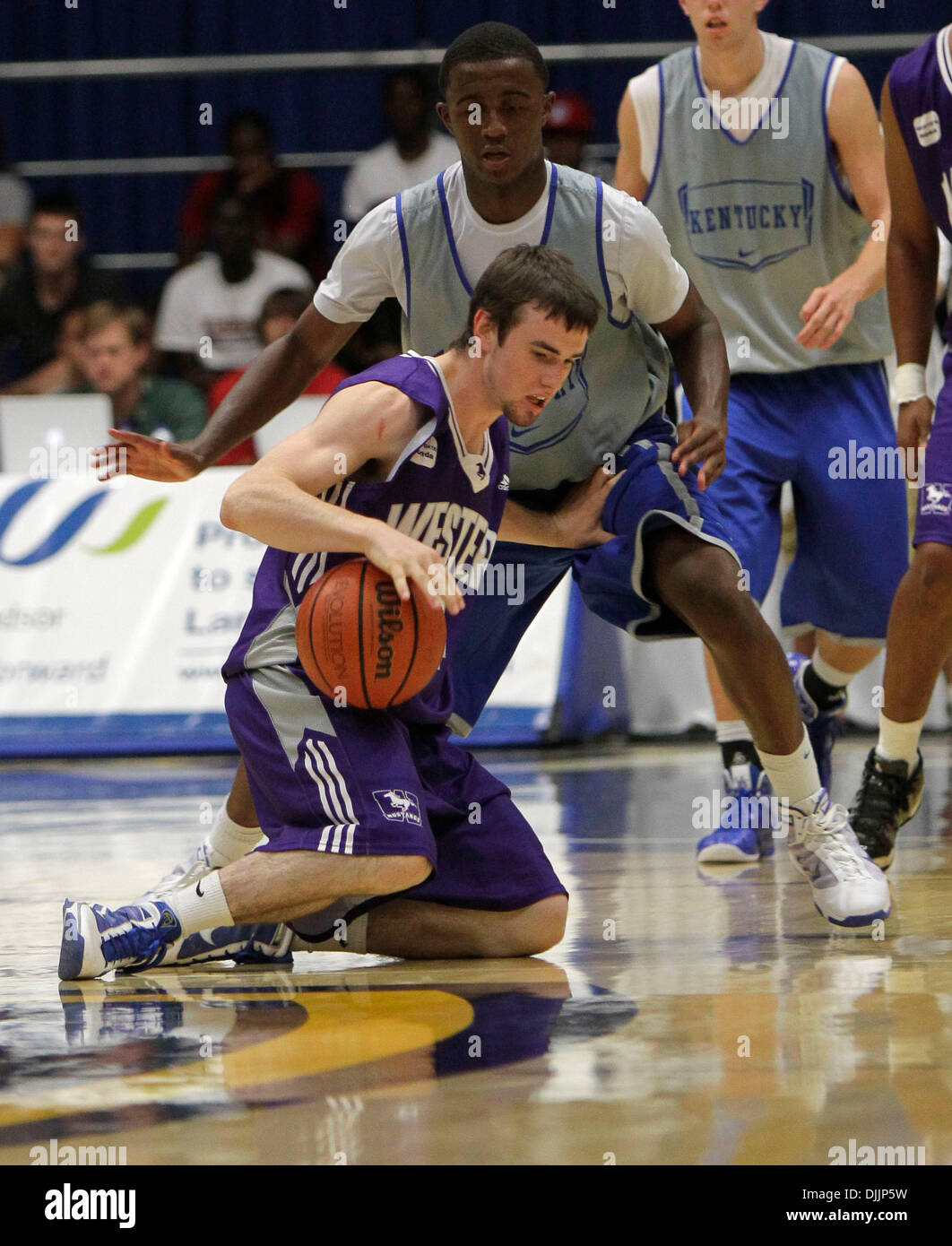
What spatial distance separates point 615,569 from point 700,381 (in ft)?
1.44

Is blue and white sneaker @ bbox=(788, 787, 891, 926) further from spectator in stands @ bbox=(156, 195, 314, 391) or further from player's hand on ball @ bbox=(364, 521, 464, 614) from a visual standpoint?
spectator in stands @ bbox=(156, 195, 314, 391)

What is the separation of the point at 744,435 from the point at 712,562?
3.60ft

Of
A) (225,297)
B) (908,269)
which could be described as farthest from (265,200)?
(908,269)

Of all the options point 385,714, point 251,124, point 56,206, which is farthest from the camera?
point 251,124

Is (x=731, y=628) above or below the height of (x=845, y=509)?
below

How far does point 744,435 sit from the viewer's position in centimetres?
460

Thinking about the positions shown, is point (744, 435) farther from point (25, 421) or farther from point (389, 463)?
point (25, 421)

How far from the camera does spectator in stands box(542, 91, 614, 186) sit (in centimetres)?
827

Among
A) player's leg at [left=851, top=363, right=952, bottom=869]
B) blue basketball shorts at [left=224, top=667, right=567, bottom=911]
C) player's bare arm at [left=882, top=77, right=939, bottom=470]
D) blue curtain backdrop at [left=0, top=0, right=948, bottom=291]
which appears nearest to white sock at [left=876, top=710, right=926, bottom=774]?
player's leg at [left=851, top=363, right=952, bottom=869]

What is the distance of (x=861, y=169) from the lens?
4504 mm

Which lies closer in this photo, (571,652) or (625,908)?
(625,908)

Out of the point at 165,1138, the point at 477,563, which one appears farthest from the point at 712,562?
the point at 165,1138

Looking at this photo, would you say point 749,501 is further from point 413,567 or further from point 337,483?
point 413,567

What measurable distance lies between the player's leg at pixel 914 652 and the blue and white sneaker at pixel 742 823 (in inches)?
18.2
